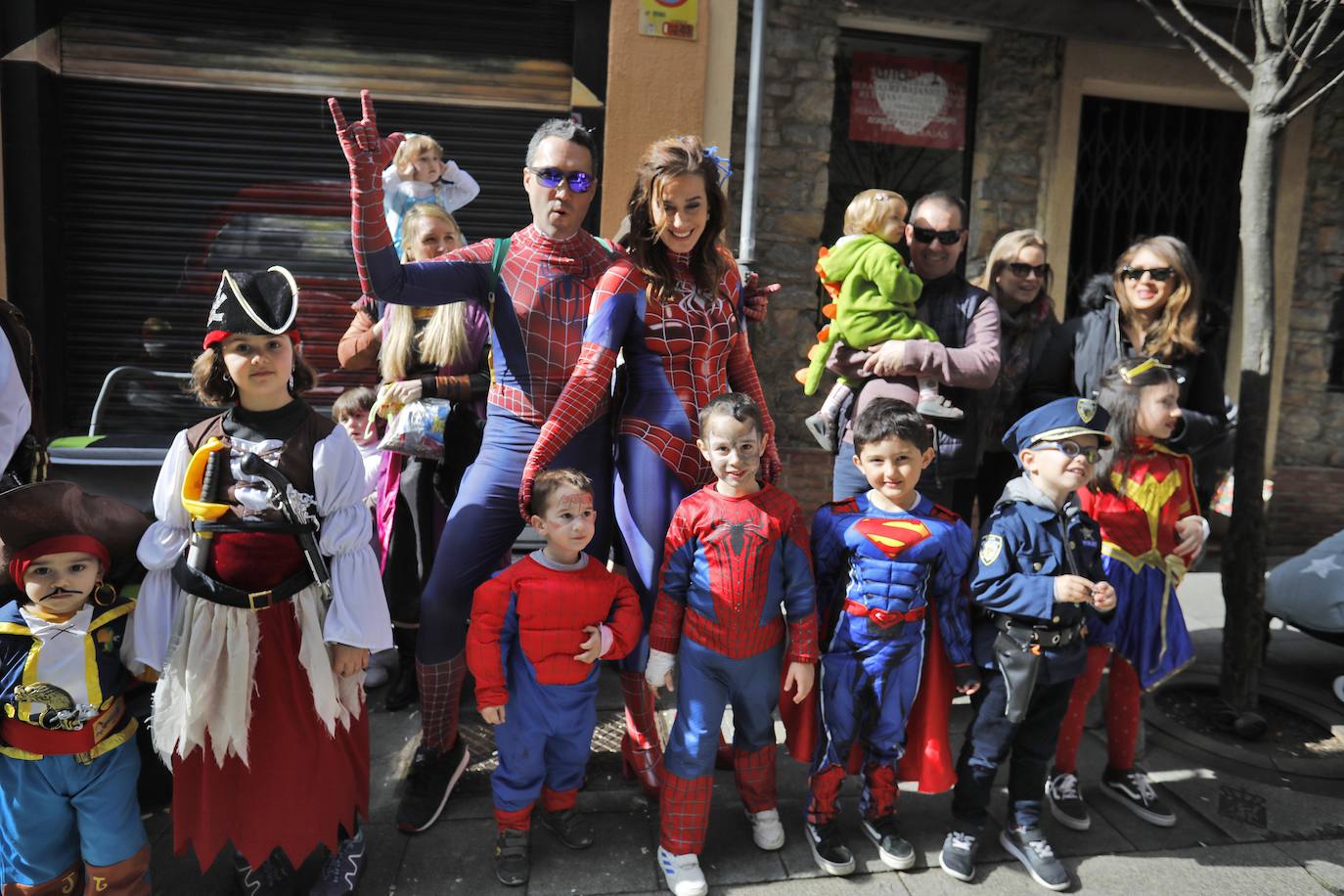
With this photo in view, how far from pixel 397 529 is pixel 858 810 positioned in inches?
84.4

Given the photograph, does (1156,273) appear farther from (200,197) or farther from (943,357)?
(200,197)

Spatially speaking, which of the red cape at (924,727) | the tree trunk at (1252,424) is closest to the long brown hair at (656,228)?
the red cape at (924,727)

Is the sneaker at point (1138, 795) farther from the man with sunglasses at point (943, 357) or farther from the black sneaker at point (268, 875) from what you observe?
the black sneaker at point (268, 875)

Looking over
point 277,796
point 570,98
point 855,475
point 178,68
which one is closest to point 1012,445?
point 855,475

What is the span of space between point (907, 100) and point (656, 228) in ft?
15.5

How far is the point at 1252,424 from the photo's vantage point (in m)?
3.75

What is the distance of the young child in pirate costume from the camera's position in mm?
2189

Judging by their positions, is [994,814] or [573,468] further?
[994,814]

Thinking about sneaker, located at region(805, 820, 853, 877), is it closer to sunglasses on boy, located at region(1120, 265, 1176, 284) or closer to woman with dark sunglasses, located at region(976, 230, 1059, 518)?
woman with dark sunglasses, located at region(976, 230, 1059, 518)

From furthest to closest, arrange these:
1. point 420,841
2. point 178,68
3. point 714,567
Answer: point 178,68 < point 420,841 < point 714,567

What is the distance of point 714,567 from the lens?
259 cm

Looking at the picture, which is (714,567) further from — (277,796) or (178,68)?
(178,68)

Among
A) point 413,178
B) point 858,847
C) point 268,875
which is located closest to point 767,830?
point 858,847

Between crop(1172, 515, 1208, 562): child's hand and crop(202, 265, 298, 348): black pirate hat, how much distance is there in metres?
2.95
